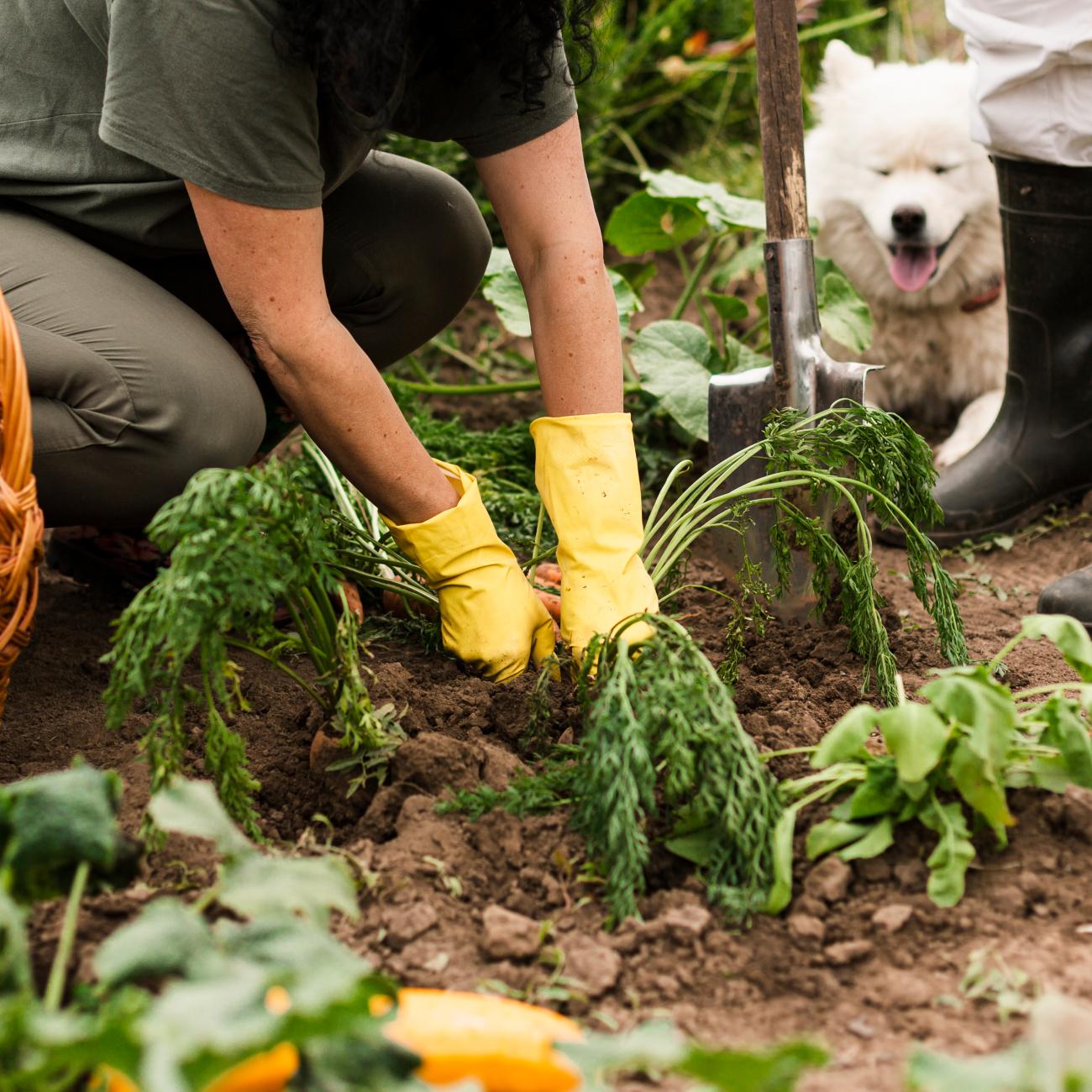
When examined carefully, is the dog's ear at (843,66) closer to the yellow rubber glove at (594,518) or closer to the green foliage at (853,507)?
the green foliage at (853,507)

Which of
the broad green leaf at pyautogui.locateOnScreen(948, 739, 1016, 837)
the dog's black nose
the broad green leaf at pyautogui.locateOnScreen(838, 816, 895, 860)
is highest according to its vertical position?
the dog's black nose

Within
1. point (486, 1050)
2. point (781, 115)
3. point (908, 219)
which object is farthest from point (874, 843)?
point (908, 219)

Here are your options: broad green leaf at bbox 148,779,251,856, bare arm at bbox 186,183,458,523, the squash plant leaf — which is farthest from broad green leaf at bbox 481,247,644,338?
broad green leaf at bbox 148,779,251,856

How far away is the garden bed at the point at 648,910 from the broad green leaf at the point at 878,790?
7cm

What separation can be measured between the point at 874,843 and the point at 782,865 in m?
0.12

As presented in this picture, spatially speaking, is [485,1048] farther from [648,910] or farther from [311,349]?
[311,349]

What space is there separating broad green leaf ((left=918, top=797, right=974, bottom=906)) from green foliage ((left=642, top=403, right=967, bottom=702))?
369 millimetres

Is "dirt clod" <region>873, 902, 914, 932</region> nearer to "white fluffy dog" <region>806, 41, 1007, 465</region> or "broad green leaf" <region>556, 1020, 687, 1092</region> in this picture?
"broad green leaf" <region>556, 1020, 687, 1092</region>

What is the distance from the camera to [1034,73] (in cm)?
A: 222

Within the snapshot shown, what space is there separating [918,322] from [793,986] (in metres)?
2.31

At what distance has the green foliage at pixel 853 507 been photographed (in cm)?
171

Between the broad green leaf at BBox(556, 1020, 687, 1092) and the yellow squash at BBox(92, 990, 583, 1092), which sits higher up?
the broad green leaf at BBox(556, 1020, 687, 1092)

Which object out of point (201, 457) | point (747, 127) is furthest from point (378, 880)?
point (747, 127)

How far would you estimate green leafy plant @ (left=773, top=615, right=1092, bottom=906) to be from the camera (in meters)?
1.21
